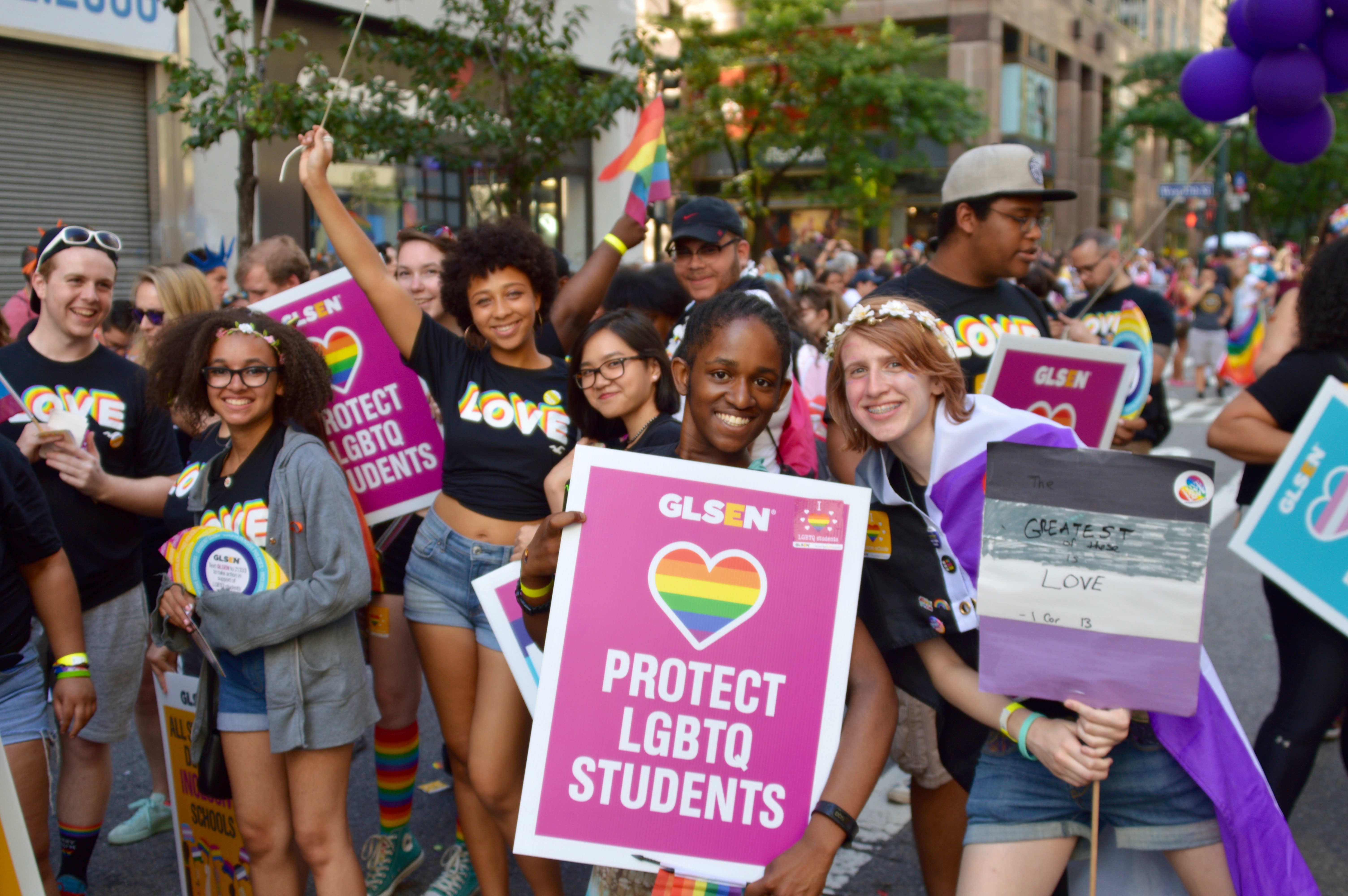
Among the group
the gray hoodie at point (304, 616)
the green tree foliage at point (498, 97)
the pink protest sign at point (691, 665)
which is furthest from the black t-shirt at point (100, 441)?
the green tree foliage at point (498, 97)

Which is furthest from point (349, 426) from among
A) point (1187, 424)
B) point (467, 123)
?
point (1187, 424)

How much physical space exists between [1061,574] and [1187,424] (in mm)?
13860

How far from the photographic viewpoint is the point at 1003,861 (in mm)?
2340

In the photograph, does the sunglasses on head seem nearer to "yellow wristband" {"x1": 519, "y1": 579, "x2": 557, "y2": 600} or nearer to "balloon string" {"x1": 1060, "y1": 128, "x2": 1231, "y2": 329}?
"yellow wristband" {"x1": 519, "y1": 579, "x2": 557, "y2": 600}

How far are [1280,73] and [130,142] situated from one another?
10.2m

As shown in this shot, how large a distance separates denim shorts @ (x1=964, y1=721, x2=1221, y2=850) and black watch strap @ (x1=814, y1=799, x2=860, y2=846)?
16.3 inches

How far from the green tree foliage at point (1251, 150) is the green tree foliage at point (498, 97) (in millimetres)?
24206

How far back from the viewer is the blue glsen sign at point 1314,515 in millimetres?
3229

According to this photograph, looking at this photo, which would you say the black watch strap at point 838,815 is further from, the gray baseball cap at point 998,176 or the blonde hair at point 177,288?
the blonde hair at point 177,288

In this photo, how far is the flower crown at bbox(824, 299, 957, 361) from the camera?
241 cm

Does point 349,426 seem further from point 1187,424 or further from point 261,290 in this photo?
point 1187,424

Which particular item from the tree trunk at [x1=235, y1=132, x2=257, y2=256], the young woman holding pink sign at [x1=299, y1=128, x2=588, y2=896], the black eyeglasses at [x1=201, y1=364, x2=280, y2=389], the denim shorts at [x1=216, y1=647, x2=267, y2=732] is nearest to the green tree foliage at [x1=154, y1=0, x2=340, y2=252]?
the tree trunk at [x1=235, y1=132, x2=257, y2=256]

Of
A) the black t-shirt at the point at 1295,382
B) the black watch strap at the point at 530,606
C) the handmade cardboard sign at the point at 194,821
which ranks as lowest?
the handmade cardboard sign at the point at 194,821

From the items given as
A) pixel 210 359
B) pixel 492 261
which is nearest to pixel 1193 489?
pixel 492 261
